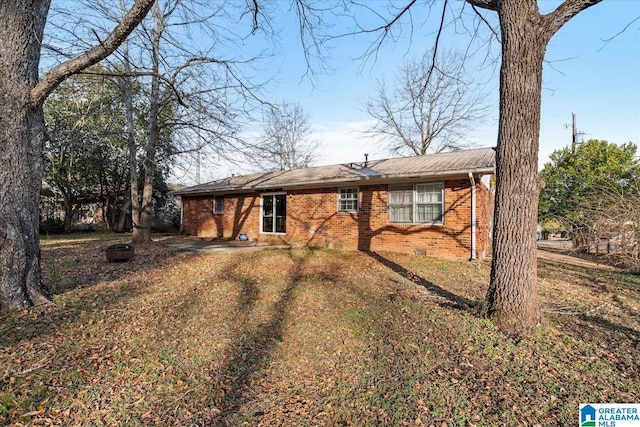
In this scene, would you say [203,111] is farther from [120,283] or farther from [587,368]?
[587,368]

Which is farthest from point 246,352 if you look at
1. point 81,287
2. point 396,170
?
point 396,170

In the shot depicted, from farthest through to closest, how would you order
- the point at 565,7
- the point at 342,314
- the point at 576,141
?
1. the point at 576,141
2. the point at 342,314
3. the point at 565,7

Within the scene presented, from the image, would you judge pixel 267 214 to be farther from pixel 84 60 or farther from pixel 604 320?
pixel 604 320

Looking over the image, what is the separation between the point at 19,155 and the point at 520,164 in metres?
6.91

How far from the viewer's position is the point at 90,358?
330cm

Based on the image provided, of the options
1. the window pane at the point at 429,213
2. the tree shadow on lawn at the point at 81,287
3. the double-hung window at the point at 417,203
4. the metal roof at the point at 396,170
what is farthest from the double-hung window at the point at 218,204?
the window pane at the point at 429,213

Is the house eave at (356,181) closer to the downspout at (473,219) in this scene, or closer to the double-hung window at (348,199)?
the double-hung window at (348,199)

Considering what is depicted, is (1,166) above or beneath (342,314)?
above

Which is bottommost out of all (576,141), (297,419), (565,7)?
(297,419)

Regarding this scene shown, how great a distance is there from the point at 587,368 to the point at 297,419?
9.91 feet

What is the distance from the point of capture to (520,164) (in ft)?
13.8

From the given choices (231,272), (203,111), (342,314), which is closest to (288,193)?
(203,111)

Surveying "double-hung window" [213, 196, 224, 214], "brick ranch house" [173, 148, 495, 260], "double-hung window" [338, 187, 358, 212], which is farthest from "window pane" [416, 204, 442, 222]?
"double-hung window" [213, 196, 224, 214]

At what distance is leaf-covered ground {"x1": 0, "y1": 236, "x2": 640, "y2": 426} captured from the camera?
8.63 ft
